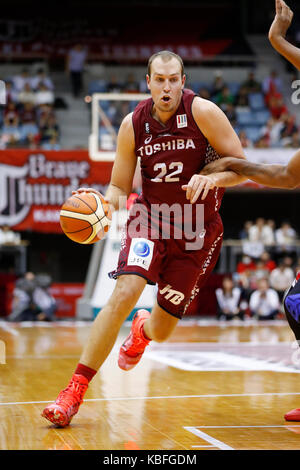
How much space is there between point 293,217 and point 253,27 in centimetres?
905

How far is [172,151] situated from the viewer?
4.89m

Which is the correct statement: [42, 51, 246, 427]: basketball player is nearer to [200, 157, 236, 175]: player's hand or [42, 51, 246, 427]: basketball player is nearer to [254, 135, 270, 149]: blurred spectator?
[200, 157, 236, 175]: player's hand

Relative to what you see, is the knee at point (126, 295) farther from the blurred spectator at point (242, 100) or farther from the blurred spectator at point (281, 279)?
the blurred spectator at point (242, 100)

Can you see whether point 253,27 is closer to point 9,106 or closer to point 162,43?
point 162,43

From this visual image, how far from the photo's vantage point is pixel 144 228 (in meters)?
4.95

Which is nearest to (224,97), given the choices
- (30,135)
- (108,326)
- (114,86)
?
(114,86)

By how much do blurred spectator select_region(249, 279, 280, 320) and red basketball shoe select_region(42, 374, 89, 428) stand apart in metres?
11.7

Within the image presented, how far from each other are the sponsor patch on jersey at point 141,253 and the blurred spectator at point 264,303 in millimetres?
11347

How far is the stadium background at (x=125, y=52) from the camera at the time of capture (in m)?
20.5

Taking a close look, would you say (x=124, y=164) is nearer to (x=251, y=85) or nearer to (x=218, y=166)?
(x=218, y=166)

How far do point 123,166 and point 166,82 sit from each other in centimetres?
66

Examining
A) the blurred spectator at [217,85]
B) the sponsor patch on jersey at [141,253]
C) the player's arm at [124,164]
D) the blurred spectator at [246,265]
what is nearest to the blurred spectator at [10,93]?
the blurred spectator at [217,85]

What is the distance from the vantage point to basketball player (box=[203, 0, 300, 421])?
4289mm
